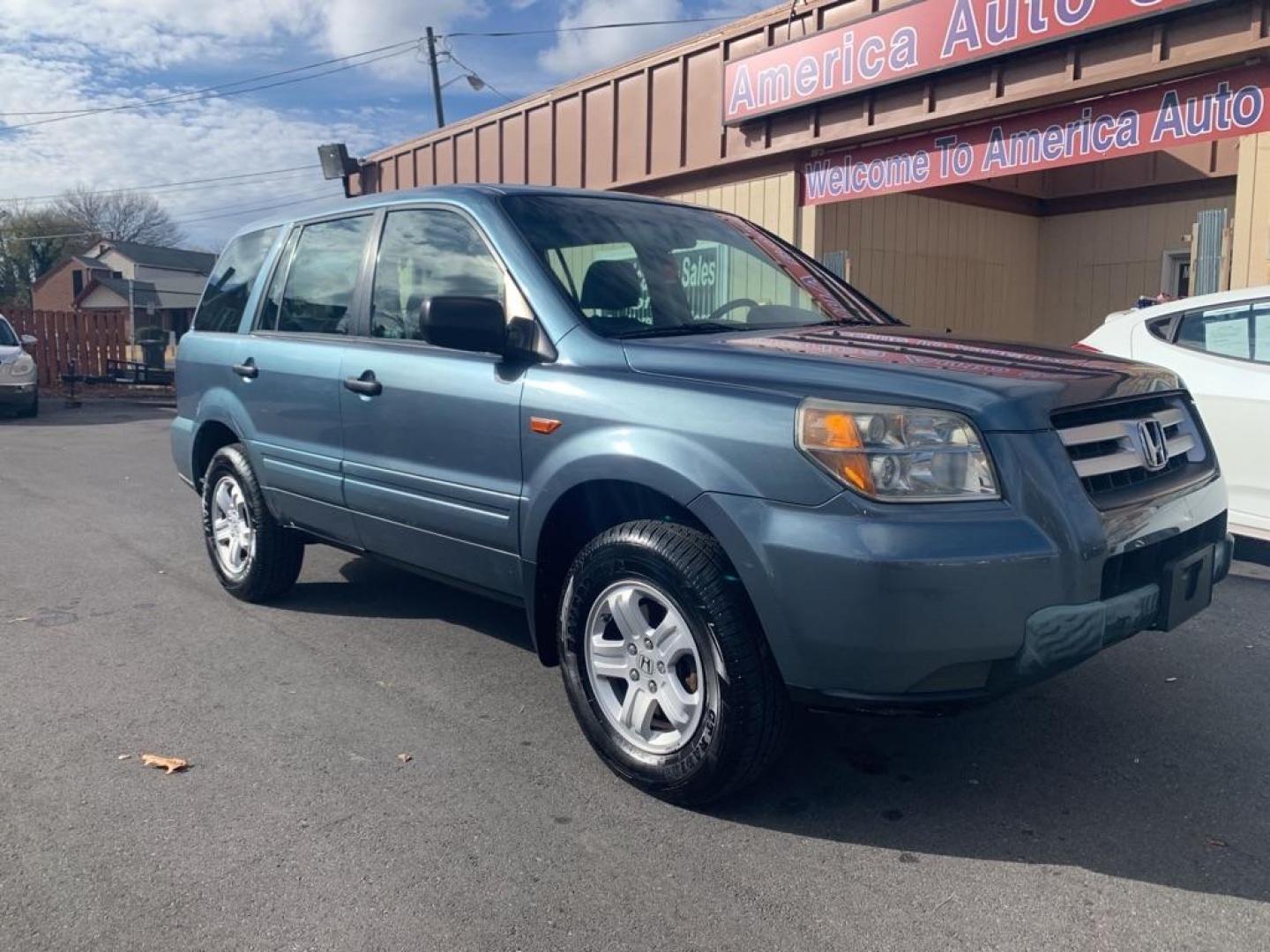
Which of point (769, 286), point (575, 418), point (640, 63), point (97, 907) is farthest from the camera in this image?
point (640, 63)

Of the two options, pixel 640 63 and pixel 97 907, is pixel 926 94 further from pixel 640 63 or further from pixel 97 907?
pixel 97 907

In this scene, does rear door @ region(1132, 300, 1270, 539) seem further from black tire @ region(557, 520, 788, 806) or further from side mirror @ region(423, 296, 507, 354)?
side mirror @ region(423, 296, 507, 354)

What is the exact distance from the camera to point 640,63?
12344 mm

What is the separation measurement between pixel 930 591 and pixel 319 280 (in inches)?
127

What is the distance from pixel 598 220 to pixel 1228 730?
9.24ft

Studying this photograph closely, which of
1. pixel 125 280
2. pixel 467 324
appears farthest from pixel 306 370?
pixel 125 280

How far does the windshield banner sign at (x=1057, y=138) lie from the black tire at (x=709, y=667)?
6992 millimetres

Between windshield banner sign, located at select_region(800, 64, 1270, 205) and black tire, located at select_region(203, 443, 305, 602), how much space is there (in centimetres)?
692

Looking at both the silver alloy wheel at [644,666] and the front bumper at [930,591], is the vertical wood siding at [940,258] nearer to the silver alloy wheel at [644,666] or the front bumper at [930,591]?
the silver alloy wheel at [644,666]

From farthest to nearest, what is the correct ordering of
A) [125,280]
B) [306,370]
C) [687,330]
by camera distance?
1. [125,280]
2. [306,370]
3. [687,330]

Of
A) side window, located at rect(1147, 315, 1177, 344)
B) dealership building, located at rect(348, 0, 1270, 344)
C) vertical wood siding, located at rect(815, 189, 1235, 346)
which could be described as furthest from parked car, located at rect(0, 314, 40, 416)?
side window, located at rect(1147, 315, 1177, 344)

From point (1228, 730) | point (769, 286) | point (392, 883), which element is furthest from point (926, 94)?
point (392, 883)

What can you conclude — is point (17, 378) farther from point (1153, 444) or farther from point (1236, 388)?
point (1153, 444)

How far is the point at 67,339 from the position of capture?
2258cm
